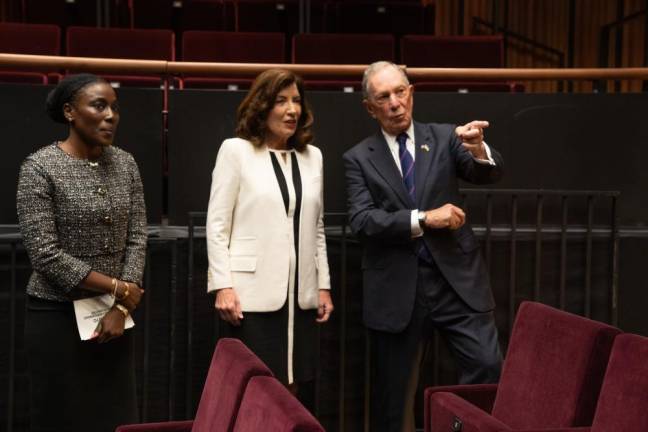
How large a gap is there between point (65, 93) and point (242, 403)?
113 centimetres

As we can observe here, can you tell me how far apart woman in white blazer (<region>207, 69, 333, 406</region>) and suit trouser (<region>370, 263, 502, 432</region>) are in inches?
9.4

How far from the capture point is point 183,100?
2.74m

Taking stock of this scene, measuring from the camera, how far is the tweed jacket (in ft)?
6.31

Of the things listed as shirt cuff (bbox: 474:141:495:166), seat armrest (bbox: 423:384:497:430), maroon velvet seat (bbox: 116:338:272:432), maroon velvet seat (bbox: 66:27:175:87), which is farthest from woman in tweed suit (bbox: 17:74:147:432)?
maroon velvet seat (bbox: 66:27:175:87)

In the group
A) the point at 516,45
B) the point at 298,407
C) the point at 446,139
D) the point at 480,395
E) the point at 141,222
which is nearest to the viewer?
the point at 298,407

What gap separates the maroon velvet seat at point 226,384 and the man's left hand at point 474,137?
3.05 feet

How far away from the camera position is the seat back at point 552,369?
1.60 metres

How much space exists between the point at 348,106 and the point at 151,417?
1251 millimetres

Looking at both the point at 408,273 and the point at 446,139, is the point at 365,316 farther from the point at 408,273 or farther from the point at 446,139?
the point at 446,139

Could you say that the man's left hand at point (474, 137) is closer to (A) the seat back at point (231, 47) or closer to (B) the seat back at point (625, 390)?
(B) the seat back at point (625, 390)

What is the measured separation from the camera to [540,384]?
67.8 inches

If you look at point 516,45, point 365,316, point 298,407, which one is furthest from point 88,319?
point 516,45

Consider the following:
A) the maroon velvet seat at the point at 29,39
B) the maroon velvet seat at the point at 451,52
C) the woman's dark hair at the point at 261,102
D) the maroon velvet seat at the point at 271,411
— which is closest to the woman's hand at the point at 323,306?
the woman's dark hair at the point at 261,102

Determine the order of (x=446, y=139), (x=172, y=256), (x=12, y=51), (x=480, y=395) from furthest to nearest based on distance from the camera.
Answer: (x=12, y=51) → (x=172, y=256) → (x=446, y=139) → (x=480, y=395)
